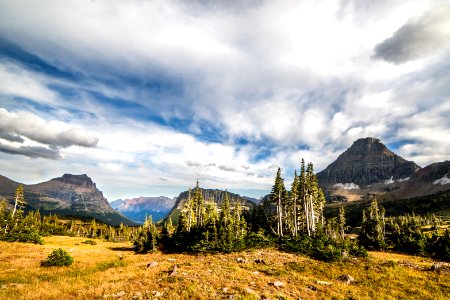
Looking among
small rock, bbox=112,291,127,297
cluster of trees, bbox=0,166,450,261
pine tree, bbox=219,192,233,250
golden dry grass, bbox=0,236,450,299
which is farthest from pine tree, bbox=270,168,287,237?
small rock, bbox=112,291,127,297

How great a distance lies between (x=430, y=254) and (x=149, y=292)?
181 ft

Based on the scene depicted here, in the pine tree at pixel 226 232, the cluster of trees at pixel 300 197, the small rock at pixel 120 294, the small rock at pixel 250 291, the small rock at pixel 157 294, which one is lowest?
the small rock at pixel 120 294

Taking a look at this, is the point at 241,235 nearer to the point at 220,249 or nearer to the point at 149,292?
the point at 220,249

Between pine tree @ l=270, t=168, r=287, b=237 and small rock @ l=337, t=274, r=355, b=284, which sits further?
pine tree @ l=270, t=168, r=287, b=237

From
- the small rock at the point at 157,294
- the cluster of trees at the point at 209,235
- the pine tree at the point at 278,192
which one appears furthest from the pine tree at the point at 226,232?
the small rock at the point at 157,294

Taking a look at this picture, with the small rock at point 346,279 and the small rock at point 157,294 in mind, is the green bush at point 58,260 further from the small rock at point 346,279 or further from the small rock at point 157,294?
the small rock at point 346,279

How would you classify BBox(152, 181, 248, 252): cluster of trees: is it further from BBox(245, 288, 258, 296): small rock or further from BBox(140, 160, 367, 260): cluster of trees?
BBox(245, 288, 258, 296): small rock

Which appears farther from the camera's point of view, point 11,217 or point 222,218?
point 11,217

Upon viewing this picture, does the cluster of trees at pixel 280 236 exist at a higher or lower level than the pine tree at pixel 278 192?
lower

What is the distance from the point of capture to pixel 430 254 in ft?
156

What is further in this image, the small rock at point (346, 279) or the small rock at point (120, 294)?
the small rock at point (346, 279)

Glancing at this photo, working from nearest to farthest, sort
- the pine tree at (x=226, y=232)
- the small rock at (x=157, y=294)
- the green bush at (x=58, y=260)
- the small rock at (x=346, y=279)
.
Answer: the small rock at (x=157, y=294)
the small rock at (x=346, y=279)
the green bush at (x=58, y=260)
the pine tree at (x=226, y=232)

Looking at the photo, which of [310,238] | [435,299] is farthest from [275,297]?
[310,238]

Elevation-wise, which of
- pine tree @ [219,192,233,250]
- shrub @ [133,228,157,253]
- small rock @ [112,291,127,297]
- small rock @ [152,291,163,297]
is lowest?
shrub @ [133,228,157,253]
